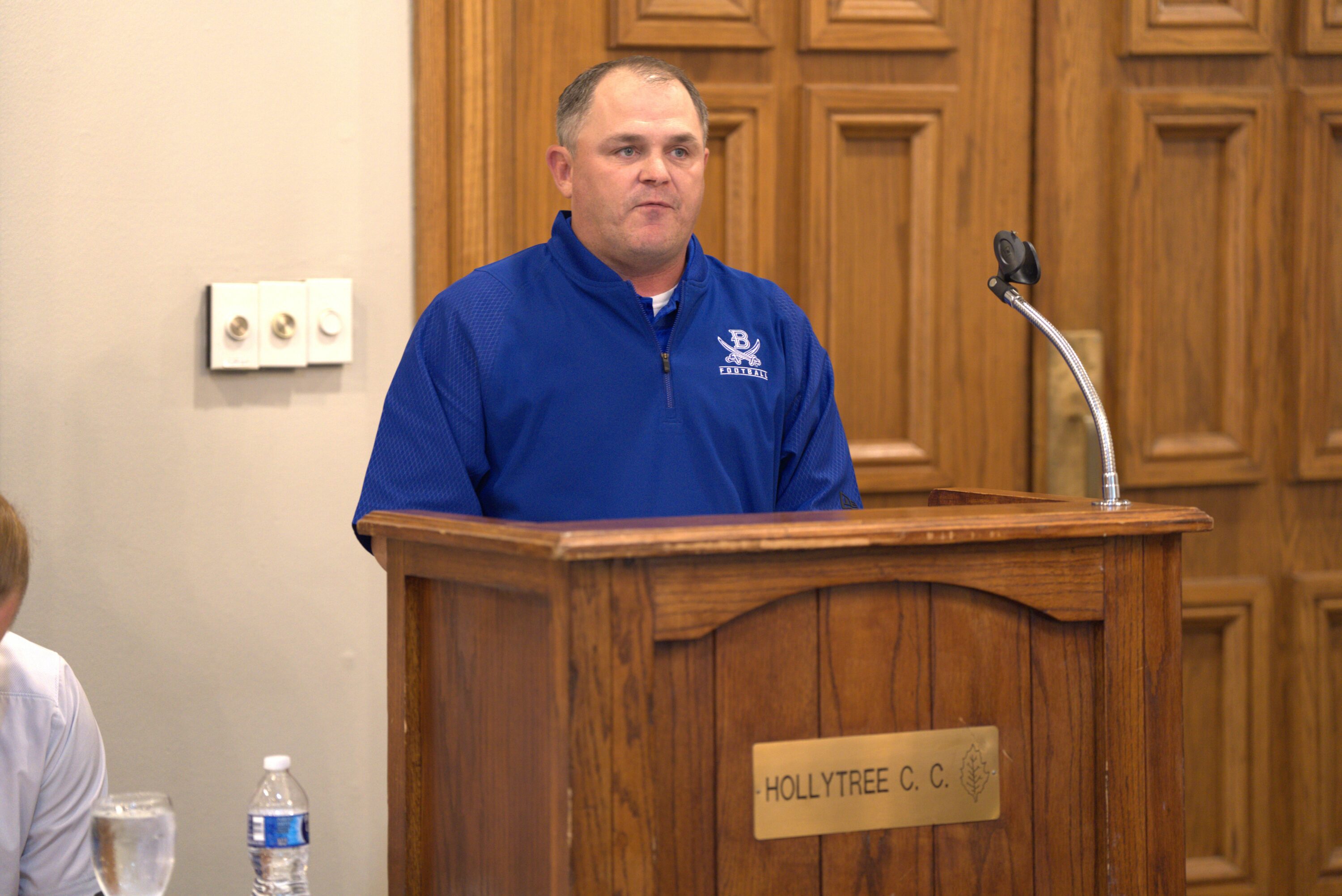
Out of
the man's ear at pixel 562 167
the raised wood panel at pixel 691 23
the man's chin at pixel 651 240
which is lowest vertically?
the man's chin at pixel 651 240

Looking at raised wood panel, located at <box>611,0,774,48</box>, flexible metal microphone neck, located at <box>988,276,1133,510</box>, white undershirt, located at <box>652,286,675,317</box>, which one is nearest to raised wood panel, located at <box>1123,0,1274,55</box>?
raised wood panel, located at <box>611,0,774,48</box>

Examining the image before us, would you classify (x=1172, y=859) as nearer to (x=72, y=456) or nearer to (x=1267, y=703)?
(x=1267, y=703)

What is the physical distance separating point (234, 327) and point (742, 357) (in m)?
0.82

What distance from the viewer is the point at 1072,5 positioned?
244cm

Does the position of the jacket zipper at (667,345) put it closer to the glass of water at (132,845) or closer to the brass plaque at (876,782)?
the brass plaque at (876,782)

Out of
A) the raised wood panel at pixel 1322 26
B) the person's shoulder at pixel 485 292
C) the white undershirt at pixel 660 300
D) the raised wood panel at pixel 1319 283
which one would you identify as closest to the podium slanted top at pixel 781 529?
the person's shoulder at pixel 485 292

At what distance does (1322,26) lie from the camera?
8.16ft

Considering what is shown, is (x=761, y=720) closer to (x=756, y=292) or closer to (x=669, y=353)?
(x=669, y=353)

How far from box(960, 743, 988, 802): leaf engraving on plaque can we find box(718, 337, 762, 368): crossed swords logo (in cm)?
67

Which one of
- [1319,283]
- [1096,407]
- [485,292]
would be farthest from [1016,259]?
[1319,283]

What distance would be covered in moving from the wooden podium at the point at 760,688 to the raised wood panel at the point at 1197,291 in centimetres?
128

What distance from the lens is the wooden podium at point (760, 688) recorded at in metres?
1.06

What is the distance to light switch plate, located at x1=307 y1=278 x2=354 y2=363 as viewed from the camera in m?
2.10

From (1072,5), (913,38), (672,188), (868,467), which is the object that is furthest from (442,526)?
(1072,5)
